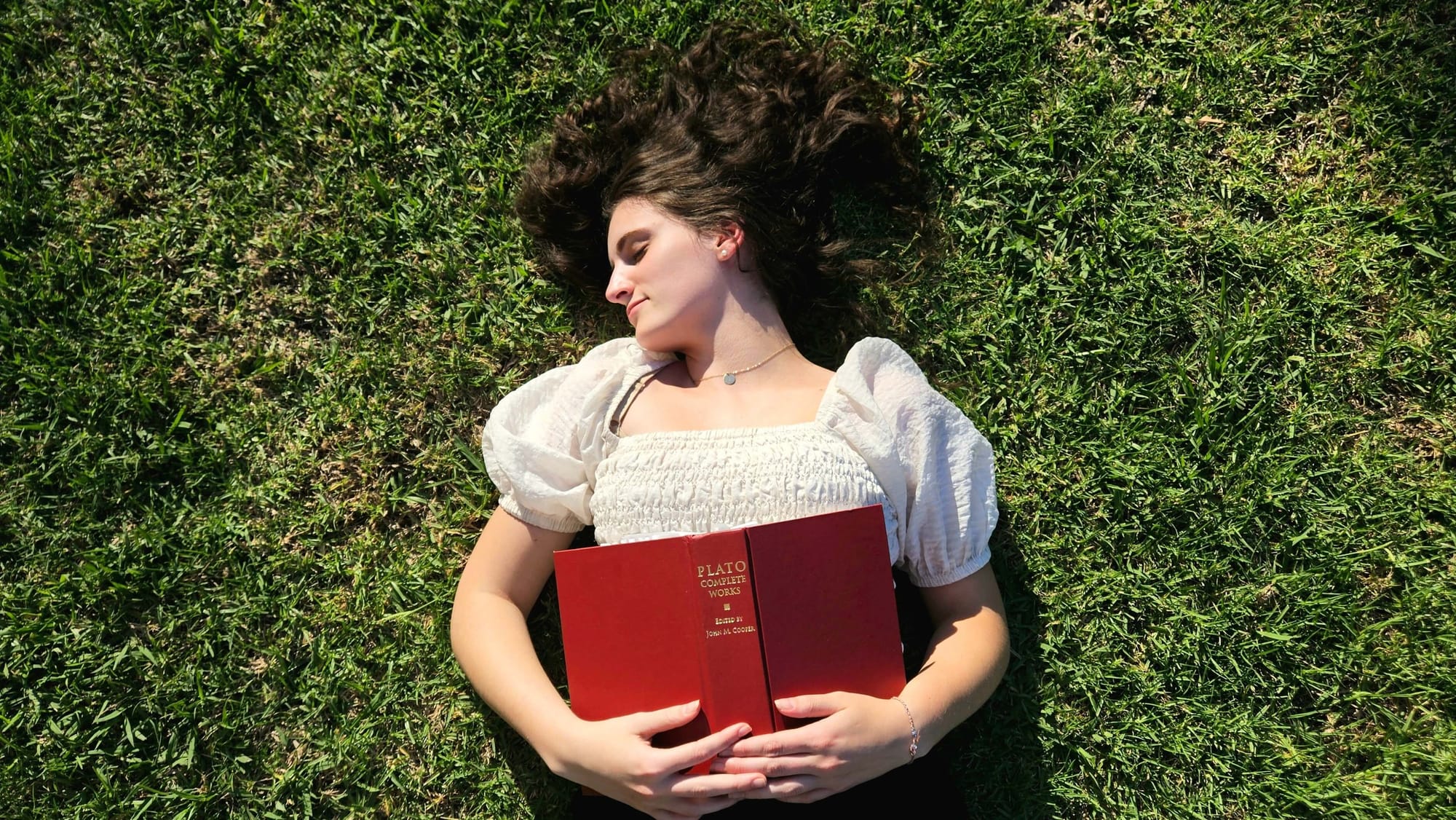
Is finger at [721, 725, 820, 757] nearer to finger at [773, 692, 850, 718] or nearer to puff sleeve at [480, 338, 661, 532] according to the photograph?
finger at [773, 692, 850, 718]

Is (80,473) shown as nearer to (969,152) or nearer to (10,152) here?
(10,152)

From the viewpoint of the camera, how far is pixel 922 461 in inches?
105

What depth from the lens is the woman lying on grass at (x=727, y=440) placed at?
2.42 m

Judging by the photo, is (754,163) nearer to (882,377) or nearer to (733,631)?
(882,377)

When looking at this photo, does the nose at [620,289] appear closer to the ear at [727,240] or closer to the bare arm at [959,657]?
the ear at [727,240]

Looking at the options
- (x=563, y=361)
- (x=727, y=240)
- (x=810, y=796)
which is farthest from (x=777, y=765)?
(x=563, y=361)

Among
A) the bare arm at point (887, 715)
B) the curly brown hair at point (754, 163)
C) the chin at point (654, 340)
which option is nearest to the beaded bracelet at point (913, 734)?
the bare arm at point (887, 715)

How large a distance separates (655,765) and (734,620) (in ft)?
1.37

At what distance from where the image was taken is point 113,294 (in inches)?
133

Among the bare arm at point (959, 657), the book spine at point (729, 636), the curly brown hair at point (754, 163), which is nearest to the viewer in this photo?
the book spine at point (729, 636)

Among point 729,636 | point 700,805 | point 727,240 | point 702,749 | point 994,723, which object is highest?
point 727,240

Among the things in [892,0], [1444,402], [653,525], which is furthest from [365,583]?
[1444,402]

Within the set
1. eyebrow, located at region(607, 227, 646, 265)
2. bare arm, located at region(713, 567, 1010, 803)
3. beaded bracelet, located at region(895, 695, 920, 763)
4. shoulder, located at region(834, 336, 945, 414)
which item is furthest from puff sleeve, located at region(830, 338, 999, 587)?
eyebrow, located at region(607, 227, 646, 265)

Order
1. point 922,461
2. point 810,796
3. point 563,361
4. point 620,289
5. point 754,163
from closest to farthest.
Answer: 1. point 810,796
2. point 922,461
3. point 620,289
4. point 754,163
5. point 563,361
